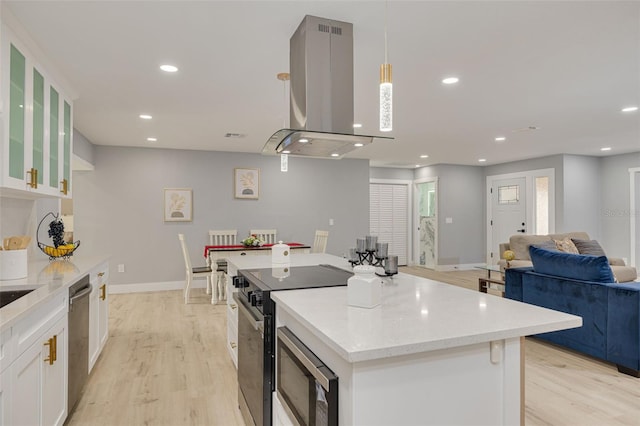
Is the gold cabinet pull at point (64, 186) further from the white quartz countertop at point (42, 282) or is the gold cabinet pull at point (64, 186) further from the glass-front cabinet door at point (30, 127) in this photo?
the white quartz countertop at point (42, 282)

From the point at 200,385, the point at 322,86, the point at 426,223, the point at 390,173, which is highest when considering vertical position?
the point at 390,173

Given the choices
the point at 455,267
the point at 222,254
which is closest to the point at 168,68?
the point at 222,254

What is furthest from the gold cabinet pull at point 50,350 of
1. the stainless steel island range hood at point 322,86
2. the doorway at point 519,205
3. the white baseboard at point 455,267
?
the doorway at point 519,205

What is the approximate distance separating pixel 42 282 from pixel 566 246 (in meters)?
5.88

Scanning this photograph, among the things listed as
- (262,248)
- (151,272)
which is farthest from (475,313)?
(151,272)

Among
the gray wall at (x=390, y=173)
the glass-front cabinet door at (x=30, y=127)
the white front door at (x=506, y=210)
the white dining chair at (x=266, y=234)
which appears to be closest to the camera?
the glass-front cabinet door at (x=30, y=127)

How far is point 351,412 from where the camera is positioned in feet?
3.84

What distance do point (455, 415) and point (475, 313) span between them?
1.24ft

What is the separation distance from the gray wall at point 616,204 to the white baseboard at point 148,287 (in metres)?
7.58

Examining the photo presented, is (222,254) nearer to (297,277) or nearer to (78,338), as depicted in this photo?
(78,338)

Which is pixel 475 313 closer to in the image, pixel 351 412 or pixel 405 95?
pixel 351 412

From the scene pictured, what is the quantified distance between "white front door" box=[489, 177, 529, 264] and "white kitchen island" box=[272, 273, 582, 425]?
709cm

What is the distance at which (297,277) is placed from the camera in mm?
2264

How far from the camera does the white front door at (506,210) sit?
25.7 feet
